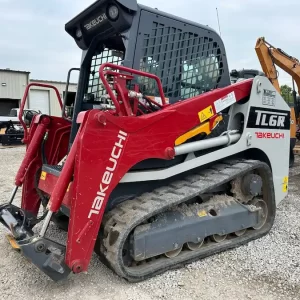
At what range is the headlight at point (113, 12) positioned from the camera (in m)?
3.43

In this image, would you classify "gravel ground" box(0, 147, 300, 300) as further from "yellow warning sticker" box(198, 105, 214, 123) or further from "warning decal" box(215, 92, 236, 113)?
"warning decal" box(215, 92, 236, 113)

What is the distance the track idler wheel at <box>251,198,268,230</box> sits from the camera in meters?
4.30

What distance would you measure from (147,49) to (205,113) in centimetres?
85

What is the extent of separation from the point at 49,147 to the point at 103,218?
1376mm

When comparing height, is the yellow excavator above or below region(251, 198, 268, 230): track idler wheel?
above

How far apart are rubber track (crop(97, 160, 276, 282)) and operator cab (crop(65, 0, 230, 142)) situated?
89 centimetres

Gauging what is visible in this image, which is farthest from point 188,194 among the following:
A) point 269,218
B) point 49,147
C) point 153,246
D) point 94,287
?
point 49,147

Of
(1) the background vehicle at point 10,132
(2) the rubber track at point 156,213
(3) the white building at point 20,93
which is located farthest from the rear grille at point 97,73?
(3) the white building at point 20,93

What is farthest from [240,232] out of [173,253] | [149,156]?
[149,156]

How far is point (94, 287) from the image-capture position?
310 centimetres

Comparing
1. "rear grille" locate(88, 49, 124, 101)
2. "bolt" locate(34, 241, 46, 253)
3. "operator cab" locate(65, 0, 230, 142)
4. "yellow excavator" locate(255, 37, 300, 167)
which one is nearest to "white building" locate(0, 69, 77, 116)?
"yellow excavator" locate(255, 37, 300, 167)

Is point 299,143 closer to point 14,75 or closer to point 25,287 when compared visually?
point 25,287

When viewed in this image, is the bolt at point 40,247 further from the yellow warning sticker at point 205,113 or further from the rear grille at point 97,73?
the rear grille at point 97,73

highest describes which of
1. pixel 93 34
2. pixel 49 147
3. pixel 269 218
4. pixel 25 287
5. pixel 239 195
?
pixel 93 34
